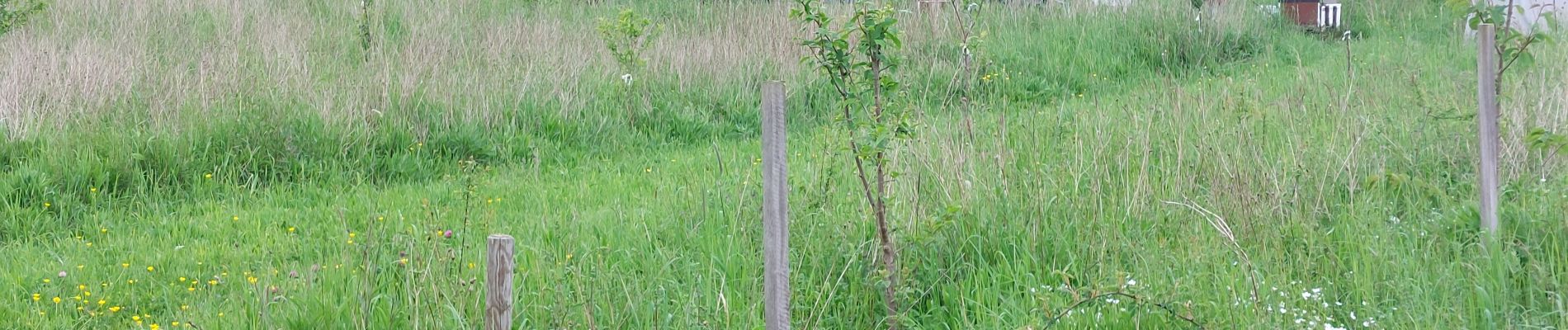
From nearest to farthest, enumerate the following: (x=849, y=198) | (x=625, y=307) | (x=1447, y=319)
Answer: (x=1447, y=319), (x=625, y=307), (x=849, y=198)

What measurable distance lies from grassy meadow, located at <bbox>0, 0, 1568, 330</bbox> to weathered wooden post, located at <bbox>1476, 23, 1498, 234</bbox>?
92mm

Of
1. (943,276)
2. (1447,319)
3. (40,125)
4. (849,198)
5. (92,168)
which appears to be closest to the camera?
(1447,319)

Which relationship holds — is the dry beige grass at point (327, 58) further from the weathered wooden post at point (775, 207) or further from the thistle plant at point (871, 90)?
the weathered wooden post at point (775, 207)

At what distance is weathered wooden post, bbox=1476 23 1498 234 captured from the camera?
3273mm

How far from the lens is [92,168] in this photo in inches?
204

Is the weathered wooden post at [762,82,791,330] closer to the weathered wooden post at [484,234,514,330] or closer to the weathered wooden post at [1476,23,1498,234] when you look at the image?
the weathered wooden post at [484,234,514,330]

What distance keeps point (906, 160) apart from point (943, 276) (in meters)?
0.96

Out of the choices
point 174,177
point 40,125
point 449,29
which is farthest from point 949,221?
point 449,29

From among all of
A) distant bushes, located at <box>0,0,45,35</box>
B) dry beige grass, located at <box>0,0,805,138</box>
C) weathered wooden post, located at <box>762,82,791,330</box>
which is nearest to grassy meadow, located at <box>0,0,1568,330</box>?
dry beige grass, located at <box>0,0,805,138</box>

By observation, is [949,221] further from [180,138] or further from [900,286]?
[180,138]

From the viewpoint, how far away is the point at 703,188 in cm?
418

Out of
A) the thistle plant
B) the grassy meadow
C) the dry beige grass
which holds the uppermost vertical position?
the thistle plant

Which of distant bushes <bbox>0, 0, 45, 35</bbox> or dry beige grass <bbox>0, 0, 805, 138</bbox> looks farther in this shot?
distant bushes <bbox>0, 0, 45, 35</bbox>

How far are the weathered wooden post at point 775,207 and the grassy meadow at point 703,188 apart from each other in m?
0.65
